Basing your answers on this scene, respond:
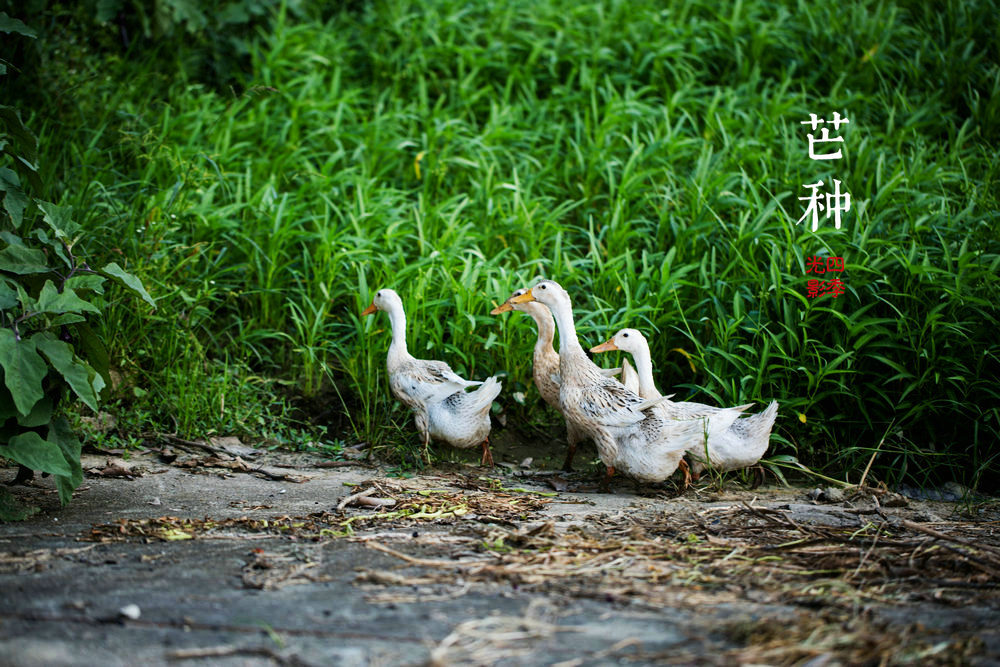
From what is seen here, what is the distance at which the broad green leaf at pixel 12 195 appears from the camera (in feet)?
11.2

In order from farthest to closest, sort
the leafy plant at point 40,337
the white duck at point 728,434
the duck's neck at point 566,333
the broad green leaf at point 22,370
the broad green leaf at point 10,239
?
the duck's neck at point 566,333
the white duck at point 728,434
the broad green leaf at point 10,239
the leafy plant at point 40,337
the broad green leaf at point 22,370

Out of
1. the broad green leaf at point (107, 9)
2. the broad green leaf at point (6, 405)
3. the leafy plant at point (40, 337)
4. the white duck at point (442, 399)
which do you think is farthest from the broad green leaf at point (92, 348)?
the broad green leaf at point (107, 9)

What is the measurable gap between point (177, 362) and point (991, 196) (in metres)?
5.16

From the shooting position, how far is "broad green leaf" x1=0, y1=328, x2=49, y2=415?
2986 mm

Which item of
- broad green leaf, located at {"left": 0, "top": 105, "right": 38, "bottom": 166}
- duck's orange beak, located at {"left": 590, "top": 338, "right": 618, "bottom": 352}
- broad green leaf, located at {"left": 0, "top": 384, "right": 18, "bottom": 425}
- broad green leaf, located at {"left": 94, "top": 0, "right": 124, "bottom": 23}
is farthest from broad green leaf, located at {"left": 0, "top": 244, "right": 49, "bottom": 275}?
broad green leaf, located at {"left": 94, "top": 0, "right": 124, "bottom": 23}

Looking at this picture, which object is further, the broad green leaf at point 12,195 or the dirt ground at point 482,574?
the broad green leaf at point 12,195

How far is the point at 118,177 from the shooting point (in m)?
5.77

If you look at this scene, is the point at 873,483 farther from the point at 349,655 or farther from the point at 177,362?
the point at 177,362

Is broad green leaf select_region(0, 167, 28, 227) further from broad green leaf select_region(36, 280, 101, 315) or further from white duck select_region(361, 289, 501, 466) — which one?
white duck select_region(361, 289, 501, 466)

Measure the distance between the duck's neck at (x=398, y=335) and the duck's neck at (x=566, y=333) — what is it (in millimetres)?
827

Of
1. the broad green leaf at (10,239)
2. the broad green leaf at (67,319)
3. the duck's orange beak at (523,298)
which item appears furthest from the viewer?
the duck's orange beak at (523,298)

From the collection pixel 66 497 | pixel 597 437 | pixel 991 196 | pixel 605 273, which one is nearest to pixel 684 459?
pixel 597 437

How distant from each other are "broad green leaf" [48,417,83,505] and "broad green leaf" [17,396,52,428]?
0.30 ft

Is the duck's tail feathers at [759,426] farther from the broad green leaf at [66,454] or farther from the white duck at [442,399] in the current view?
the broad green leaf at [66,454]
